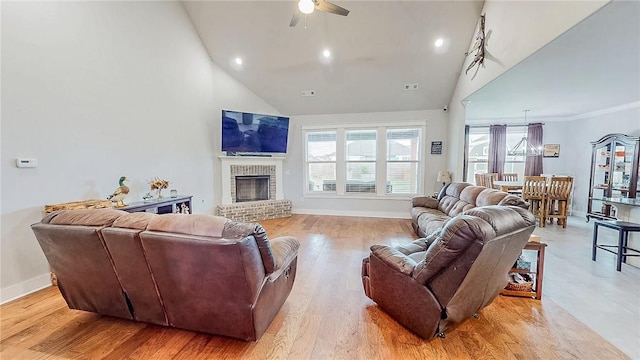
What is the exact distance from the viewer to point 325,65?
497 centimetres

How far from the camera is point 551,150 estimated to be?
6676mm

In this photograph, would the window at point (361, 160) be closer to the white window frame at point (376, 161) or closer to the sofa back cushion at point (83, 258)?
the white window frame at point (376, 161)

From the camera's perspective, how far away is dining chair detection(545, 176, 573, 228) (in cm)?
513

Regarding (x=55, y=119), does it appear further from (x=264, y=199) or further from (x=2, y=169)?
(x=264, y=199)

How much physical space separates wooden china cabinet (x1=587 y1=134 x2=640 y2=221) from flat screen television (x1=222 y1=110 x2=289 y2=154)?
259 inches

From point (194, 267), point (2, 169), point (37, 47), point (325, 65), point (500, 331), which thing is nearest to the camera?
point (194, 267)

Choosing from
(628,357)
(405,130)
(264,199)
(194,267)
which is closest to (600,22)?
(628,357)

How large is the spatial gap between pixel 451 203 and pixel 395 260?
2.82 metres

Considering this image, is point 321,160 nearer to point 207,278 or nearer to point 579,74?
point 579,74

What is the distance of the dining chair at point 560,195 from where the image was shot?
5.13 meters

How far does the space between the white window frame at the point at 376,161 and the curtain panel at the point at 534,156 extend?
3.25 m

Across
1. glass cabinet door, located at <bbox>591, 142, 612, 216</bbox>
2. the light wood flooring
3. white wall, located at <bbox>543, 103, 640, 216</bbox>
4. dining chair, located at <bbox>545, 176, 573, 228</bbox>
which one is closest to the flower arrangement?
the light wood flooring

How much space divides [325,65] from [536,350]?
16.1 feet

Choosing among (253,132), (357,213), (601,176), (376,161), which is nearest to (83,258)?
(253,132)
